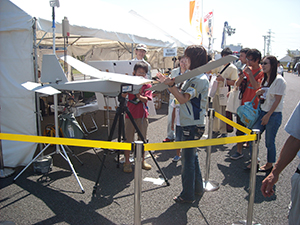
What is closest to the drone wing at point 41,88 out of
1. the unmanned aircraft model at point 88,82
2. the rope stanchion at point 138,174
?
the unmanned aircraft model at point 88,82

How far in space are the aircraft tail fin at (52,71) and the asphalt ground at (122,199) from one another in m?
1.54

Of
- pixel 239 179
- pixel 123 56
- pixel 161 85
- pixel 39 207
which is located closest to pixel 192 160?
pixel 161 85

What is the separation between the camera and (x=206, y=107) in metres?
3.92

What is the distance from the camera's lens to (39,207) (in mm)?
3014

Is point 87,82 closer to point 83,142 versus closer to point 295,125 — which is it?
point 83,142

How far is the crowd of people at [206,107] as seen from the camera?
5.68 feet

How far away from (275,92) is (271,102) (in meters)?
0.19

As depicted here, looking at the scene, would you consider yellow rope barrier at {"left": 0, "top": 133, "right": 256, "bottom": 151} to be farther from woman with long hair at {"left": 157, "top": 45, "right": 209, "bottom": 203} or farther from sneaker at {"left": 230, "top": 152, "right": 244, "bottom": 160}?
sneaker at {"left": 230, "top": 152, "right": 244, "bottom": 160}

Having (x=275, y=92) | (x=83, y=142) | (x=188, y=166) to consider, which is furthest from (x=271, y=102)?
(x=83, y=142)

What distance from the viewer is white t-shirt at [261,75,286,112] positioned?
358 centimetres

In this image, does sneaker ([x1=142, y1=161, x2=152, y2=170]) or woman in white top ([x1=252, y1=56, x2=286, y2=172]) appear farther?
sneaker ([x1=142, y1=161, x2=152, y2=170])

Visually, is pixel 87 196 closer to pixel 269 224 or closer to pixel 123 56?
pixel 269 224

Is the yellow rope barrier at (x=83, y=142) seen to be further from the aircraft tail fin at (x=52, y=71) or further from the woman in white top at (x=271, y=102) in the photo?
the woman in white top at (x=271, y=102)

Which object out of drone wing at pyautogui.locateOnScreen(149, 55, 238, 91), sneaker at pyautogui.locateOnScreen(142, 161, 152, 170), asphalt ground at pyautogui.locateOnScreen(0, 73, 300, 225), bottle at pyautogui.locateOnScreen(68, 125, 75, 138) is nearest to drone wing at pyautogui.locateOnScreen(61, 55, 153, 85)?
drone wing at pyautogui.locateOnScreen(149, 55, 238, 91)
